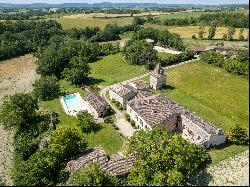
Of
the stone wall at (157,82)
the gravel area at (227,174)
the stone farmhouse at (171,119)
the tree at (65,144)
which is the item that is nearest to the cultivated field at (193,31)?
the stone wall at (157,82)

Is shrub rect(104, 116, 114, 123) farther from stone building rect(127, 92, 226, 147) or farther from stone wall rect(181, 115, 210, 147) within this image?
stone wall rect(181, 115, 210, 147)

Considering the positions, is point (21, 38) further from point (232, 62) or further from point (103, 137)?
point (103, 137)

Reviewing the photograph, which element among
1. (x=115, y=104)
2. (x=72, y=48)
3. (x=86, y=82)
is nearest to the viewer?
(x=115, y=104)

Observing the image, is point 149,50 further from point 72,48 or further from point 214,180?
point 214,180

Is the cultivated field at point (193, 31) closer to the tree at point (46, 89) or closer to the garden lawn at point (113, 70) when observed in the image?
the garden lawn at point (113, 70)

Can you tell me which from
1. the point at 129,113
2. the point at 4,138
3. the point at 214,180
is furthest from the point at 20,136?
the point at 214,180

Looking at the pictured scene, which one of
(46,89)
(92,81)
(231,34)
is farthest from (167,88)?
(231,34)
